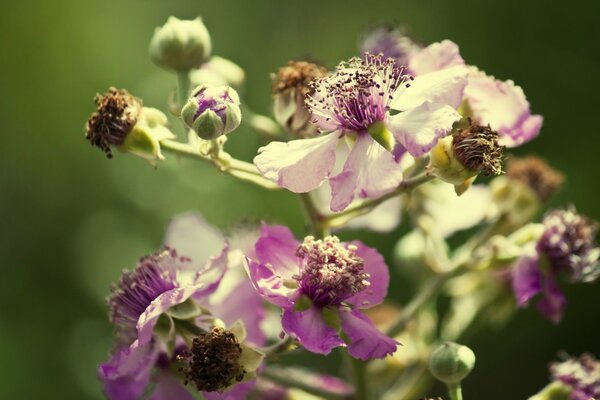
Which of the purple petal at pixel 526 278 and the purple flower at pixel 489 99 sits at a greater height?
the purple flower at pixel 489 99

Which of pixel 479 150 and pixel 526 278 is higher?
pixel 479 150

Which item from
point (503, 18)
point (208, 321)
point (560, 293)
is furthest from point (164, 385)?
point (503, 18)

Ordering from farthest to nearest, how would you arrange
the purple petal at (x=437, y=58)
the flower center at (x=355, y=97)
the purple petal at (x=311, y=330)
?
1. the purple petal at (x=437, y=58)
2. the flower center at (x=355, y=97)
3. the purple petal at (x=311, y=330)

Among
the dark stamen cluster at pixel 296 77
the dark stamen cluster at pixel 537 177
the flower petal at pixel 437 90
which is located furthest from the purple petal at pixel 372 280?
the dark stamen cluster at pixel 537 177

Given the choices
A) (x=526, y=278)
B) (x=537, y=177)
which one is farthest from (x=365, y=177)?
(x=537, y=177)

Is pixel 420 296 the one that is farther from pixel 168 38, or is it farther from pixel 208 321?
pixel 168 38

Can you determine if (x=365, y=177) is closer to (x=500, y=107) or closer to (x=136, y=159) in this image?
(x=500, y=107)

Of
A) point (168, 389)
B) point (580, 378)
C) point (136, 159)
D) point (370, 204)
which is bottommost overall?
point (136, 159)

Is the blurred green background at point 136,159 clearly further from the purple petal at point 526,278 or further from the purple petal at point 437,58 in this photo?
the purple petal at point 437,58
